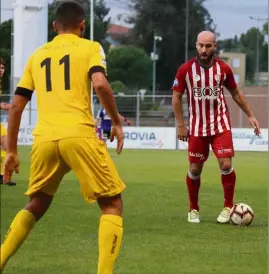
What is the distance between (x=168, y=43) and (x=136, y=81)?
6715mm

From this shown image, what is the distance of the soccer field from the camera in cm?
667

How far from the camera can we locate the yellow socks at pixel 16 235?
5910 millimetres

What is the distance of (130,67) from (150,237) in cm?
6884

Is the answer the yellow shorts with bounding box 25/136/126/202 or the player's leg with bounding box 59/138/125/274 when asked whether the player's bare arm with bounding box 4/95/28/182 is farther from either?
the player's leg with bounding box 59/138/125/274

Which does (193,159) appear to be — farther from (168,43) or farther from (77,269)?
(168,43)

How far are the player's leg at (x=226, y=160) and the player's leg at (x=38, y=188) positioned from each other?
3.85m

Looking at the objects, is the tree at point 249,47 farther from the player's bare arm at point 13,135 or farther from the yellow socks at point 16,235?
the player's bare arm at point 13,135

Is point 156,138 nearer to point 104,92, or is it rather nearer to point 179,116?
point 179,116

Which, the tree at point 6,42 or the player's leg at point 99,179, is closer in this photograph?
the player's leg at point 99,179

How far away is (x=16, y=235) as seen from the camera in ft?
19.6

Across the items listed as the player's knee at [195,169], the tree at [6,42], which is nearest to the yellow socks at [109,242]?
the player's knee at [195,169]

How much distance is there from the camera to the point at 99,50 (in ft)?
18.9

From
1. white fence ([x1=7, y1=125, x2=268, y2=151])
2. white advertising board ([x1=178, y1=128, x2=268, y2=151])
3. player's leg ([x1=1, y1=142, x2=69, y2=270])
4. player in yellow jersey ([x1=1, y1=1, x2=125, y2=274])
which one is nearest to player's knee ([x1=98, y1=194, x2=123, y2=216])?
player in yellow jersey ([x1=1, y1=1, x2=125, y2=274])

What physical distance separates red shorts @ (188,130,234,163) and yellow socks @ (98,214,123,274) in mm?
3975
